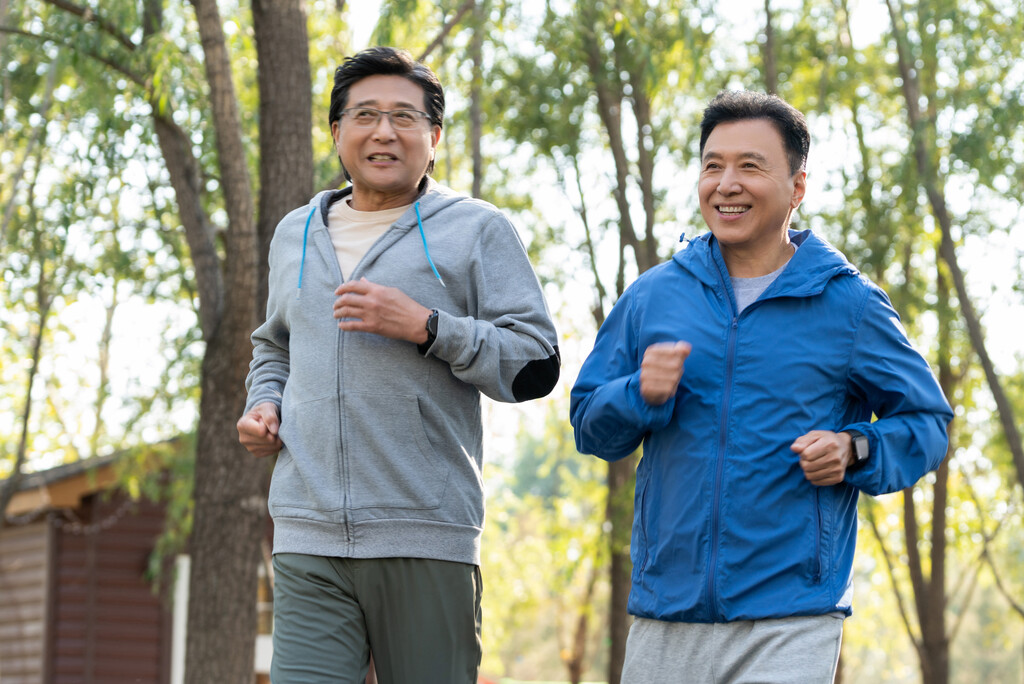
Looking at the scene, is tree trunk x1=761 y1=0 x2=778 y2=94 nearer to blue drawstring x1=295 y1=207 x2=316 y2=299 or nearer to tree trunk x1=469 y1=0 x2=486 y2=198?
tree trunk x1=469 y1=0 x2=486 y2=198

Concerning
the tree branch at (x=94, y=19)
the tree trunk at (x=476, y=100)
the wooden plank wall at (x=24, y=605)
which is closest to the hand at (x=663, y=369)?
the tree branch at (x=94, y=19)

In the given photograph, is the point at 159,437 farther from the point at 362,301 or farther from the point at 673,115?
the point at 362,301

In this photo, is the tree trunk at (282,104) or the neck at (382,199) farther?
the tree trunk at (282,104)

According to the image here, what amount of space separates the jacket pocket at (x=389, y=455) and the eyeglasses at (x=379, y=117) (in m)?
0.69

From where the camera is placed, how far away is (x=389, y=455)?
2770 mm

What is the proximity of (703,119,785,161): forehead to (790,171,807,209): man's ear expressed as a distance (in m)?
0.08

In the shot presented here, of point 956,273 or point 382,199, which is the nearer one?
point 382,199

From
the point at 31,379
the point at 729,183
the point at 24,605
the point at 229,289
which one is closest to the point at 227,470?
the point at 229,289

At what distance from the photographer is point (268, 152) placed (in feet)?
20.6

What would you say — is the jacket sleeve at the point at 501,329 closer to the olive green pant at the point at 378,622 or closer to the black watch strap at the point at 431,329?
the black watch strap at the point at 431,329

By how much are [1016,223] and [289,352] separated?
37.5 feet

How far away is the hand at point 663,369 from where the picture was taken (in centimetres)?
255

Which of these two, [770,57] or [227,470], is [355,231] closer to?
[227,470]

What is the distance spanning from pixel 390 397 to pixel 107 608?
13.3 m
